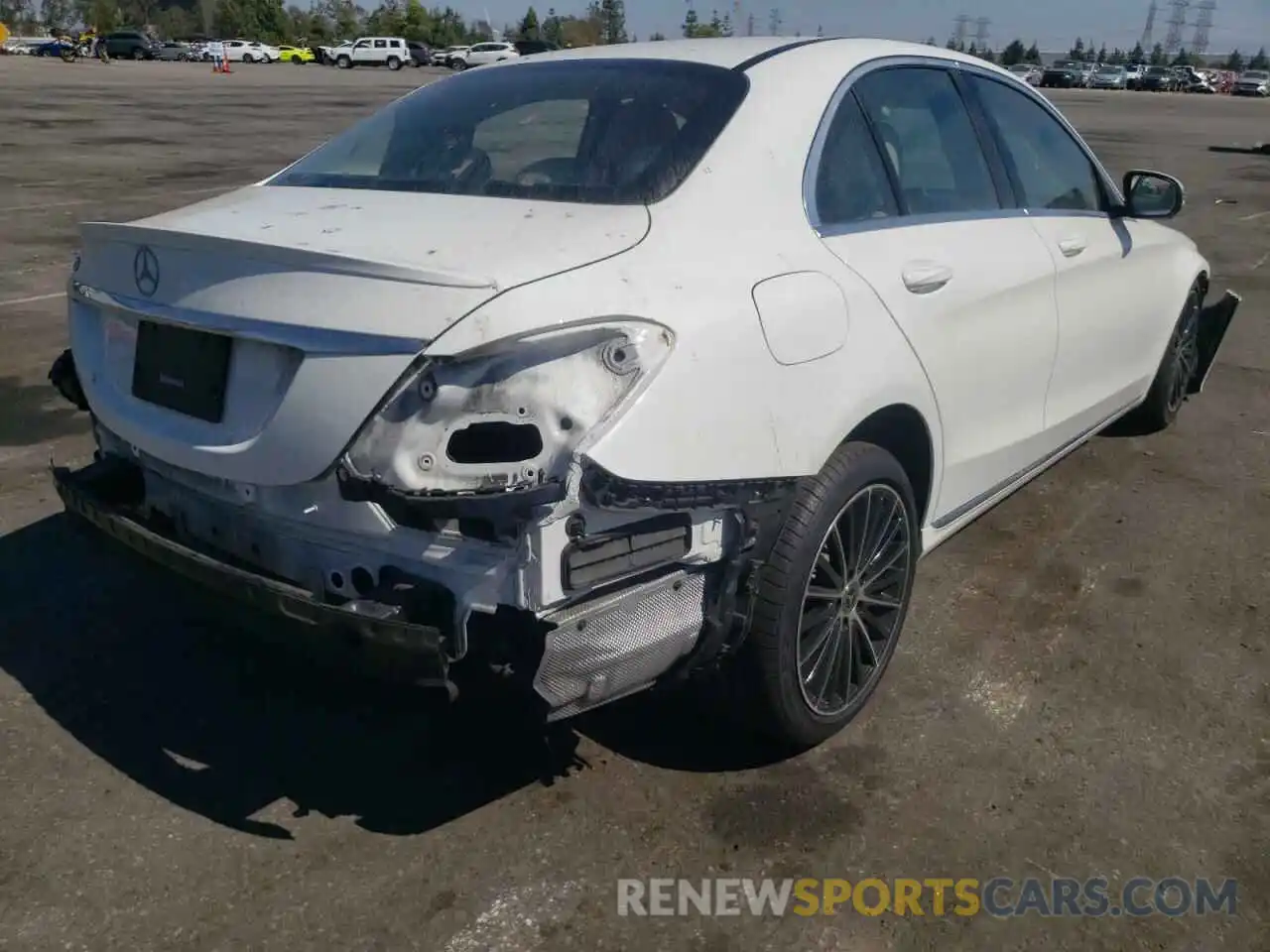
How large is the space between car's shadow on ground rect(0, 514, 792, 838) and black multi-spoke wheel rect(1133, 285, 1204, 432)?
337cm

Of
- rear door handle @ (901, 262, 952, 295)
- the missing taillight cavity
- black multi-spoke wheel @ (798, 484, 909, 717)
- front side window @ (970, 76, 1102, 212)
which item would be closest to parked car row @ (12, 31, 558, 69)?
front side window @ (970, 76, 1102, 212)

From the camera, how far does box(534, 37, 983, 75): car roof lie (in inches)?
129

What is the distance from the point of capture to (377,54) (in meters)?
69.4

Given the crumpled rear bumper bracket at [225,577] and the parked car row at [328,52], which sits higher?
the parked car row at [328,52]

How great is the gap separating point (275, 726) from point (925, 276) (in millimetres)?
2155

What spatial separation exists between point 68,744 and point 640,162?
2.12 metres

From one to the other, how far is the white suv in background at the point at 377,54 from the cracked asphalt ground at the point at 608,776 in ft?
230

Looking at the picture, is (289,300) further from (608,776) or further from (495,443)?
(608,776)

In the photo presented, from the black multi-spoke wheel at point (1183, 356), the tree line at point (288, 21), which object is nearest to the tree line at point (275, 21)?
the tree line at point (288, 21)

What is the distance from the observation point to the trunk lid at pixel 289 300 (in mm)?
2295

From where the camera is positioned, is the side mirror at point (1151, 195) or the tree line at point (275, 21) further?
the tree line at point (275, 21)

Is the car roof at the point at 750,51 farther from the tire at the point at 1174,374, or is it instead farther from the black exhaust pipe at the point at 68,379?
the tire at the point at 1174,374

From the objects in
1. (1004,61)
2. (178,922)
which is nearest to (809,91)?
(178,922)

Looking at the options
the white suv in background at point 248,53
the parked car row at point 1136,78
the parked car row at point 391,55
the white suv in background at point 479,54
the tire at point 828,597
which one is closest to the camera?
the tire at point 828,597
